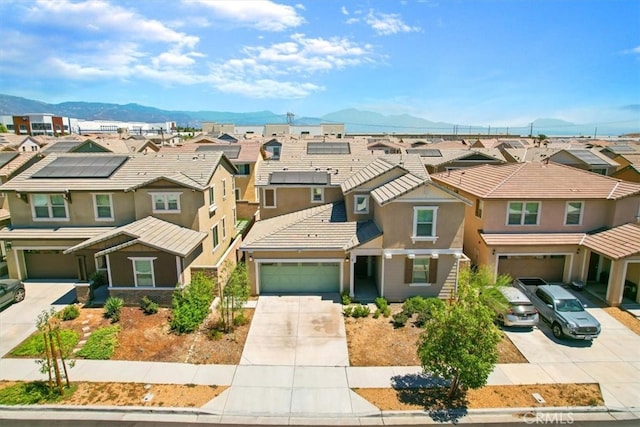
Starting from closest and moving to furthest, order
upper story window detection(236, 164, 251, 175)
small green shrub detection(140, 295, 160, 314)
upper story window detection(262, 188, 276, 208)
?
small green shrub detection(140, 295, 160, 314) < upper story window detection(262, 188, 276, 208) < upper story window detection(236, 164, 251, 175)

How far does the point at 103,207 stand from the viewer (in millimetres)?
21781

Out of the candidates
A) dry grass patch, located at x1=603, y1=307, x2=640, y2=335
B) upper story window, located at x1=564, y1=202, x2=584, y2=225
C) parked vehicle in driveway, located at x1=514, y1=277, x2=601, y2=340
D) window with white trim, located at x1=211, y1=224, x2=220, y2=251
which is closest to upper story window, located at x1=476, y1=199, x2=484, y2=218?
upper story window, located at x1=564, y1=202, x2=584, y2=225

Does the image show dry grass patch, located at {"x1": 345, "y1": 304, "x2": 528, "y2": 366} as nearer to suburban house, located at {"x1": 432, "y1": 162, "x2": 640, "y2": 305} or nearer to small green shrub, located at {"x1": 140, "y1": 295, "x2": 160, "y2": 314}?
suburban house, located at {"x1": 432, "y1": 162, "x2": 640, "y2": 305}

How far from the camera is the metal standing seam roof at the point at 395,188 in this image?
18.5 metres

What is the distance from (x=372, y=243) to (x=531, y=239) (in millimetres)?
9307

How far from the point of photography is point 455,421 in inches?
448

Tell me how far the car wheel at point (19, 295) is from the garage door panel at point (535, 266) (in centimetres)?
2621

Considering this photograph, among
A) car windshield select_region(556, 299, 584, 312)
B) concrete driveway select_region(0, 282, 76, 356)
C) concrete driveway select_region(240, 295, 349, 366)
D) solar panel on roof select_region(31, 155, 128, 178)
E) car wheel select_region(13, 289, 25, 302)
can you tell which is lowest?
concrete driveway select_region(240, 295, 349, 366)

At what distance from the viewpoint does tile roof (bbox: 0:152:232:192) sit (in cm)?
2128

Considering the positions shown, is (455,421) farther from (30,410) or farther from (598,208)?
(598,208)

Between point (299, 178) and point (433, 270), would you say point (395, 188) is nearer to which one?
point (433, 270)

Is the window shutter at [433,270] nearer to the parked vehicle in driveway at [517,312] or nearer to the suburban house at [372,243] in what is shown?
the suburban house at [372,243]

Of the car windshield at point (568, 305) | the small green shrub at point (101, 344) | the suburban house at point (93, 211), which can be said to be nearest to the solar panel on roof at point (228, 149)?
the suburban house at point (93, 211)

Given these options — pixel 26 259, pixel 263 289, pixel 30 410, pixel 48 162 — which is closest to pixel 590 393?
pixel 263 289
